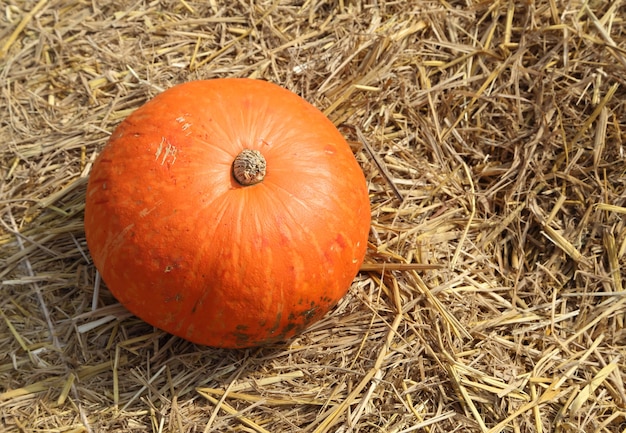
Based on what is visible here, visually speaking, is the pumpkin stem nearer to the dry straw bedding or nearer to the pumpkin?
the pumpkin

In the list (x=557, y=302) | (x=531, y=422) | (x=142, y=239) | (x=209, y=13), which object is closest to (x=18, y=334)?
(x=142, y=239)

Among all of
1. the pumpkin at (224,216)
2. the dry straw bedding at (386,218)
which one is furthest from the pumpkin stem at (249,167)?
the dry straw bedding at (386,218)

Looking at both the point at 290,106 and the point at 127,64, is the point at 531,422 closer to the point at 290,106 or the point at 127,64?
the point at 290,106

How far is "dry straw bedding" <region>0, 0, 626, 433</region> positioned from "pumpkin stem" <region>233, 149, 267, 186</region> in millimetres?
1004

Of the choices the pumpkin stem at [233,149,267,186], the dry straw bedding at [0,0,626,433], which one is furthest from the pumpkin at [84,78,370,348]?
the dry straw bedding at [0,0,626,433]

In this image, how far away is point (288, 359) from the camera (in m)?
3.00

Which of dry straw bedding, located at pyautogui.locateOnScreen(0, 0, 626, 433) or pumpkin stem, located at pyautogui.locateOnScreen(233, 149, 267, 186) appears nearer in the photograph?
pumpkin stem, located at pyautogui.locateOnScreen(233, 149, 267, 186)

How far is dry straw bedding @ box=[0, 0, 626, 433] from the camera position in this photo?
2908 mm

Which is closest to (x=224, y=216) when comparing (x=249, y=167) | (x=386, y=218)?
(x=249, y=167)

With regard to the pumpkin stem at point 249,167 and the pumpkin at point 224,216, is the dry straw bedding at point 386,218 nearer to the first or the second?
the pumpkin at point 224,216

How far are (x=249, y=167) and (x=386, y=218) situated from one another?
1.18 m

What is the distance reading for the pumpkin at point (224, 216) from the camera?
2449mm

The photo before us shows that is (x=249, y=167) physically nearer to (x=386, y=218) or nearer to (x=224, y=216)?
(x=224, y=216)

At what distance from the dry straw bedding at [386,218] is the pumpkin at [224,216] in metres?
0.43
